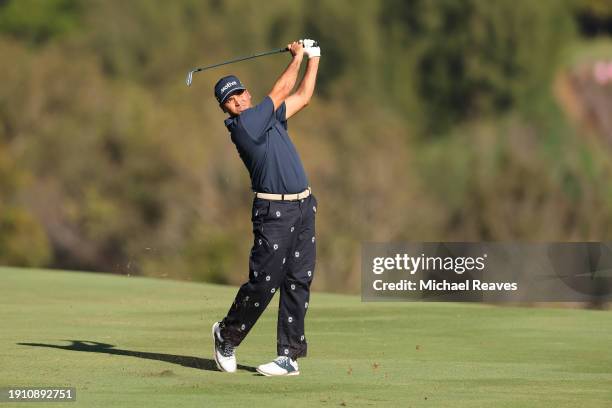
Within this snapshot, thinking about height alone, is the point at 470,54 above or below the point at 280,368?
above

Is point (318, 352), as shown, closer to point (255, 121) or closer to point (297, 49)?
point (255, 121)

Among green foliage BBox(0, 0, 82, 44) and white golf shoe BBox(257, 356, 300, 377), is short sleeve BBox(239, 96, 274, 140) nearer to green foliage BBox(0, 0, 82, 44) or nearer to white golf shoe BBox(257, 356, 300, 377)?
white golf shoe BBox(257, 356, 300, 377)

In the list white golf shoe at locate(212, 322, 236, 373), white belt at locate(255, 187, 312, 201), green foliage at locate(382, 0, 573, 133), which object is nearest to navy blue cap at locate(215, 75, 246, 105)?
white belt at locate(255, 187, 312, 201)

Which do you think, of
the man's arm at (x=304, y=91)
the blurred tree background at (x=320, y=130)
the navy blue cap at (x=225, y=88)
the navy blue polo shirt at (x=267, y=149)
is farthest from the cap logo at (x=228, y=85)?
the blurred tree background at (x=320, y=130)

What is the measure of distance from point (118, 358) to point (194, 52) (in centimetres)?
6652

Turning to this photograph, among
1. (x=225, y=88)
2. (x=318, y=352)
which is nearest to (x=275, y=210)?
(x=225, y=88)

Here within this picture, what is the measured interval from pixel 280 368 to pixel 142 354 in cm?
167

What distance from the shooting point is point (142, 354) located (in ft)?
40.8

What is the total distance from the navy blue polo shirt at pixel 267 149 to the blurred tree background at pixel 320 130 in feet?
102

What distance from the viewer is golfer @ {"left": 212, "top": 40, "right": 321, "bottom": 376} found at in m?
11.1

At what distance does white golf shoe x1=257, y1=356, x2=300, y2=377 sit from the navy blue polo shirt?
114 centimetres

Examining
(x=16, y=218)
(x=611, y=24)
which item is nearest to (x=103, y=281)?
(x=16, y=218)

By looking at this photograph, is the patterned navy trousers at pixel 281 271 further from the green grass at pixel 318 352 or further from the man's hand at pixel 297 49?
the man's hand at pixel 297 49

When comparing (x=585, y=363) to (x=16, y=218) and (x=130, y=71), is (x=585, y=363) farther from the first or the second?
(x=130, y=71)
